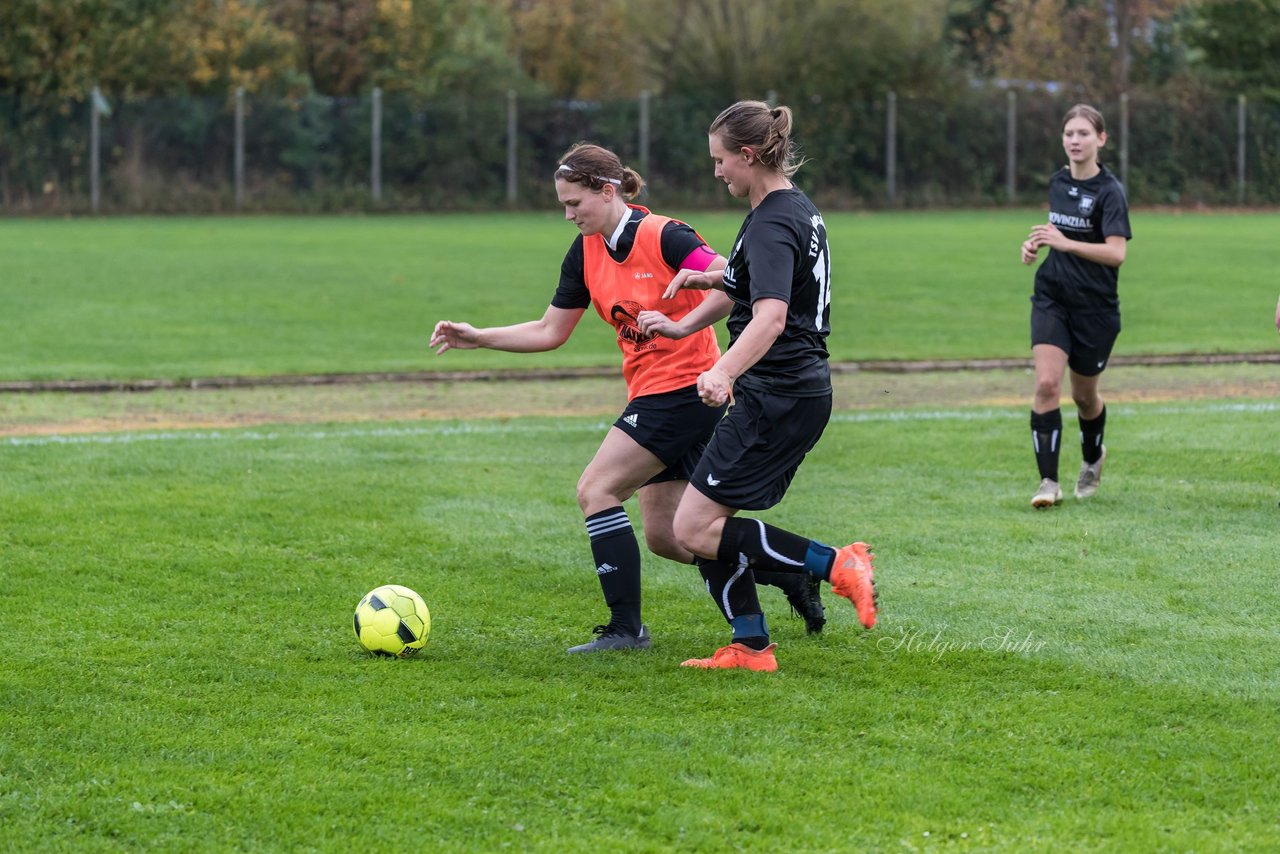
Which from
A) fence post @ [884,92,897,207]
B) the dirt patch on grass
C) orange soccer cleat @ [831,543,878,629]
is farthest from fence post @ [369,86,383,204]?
orange soccer cleat @ [831,543,878,629]

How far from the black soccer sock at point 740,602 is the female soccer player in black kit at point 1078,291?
3.31 metres

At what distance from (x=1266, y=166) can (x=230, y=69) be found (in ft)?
86.9

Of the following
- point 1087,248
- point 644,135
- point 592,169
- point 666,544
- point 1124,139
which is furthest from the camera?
point 1124,139

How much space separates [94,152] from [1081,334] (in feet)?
104

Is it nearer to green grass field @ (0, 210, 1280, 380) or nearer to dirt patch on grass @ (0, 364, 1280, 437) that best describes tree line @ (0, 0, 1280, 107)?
green grass field @ (0, 210, 1280, 380)

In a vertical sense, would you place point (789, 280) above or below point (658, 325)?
above

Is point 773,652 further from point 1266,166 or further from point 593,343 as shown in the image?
point 1266,166

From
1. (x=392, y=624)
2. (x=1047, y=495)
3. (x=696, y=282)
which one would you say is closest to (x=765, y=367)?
(x=696, y=282)

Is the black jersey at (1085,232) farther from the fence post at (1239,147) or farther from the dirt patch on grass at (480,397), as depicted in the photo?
the fence post at (1239,147)

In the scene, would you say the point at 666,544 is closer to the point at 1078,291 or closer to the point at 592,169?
the point at 592,169

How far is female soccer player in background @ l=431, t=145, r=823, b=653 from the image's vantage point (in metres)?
5.89

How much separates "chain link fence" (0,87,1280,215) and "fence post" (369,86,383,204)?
0.12 feet

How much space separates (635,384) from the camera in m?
6.03

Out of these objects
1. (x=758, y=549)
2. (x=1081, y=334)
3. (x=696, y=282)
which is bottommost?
(x=758, y=549)
